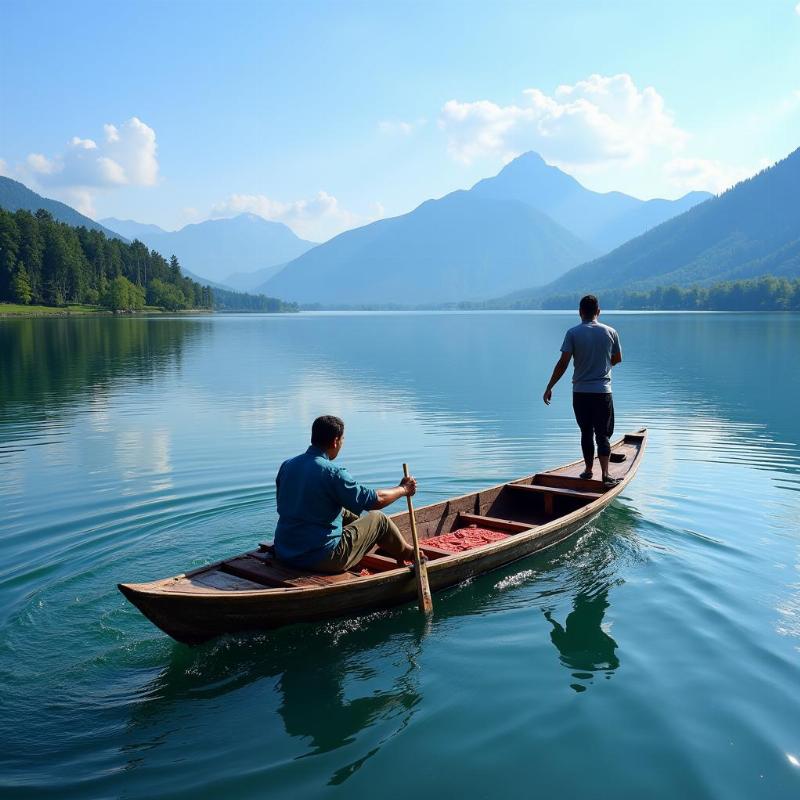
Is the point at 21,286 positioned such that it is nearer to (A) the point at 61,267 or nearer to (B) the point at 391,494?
(A) the point at 61,267

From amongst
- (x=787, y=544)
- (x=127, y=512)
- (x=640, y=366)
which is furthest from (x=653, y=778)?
(x=640, y=366)

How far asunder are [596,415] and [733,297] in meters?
159

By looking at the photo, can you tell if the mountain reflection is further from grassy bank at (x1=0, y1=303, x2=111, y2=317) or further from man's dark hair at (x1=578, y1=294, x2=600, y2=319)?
grassy bank at (x1=0, y1=303, x2=111, y2=317)

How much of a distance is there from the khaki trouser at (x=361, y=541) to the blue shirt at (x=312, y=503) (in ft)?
0.33

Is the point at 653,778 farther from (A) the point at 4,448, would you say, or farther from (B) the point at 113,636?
(A) the point at 4,448

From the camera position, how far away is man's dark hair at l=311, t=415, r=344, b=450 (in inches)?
268

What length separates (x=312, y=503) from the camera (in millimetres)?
6871

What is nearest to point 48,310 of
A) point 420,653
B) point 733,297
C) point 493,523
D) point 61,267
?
point 61,267

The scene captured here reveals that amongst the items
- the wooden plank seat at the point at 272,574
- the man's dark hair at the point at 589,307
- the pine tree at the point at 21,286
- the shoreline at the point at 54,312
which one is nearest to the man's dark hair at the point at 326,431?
the wooden plank seat at the point at 272,574

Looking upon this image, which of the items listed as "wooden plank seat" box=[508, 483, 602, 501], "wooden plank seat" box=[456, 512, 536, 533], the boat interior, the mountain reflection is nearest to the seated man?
the boat interior

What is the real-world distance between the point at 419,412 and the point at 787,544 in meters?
13.7

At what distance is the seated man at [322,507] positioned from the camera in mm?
6777

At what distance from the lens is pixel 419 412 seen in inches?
889

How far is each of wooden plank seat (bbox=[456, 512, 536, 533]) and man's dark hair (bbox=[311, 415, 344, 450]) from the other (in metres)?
3.71
